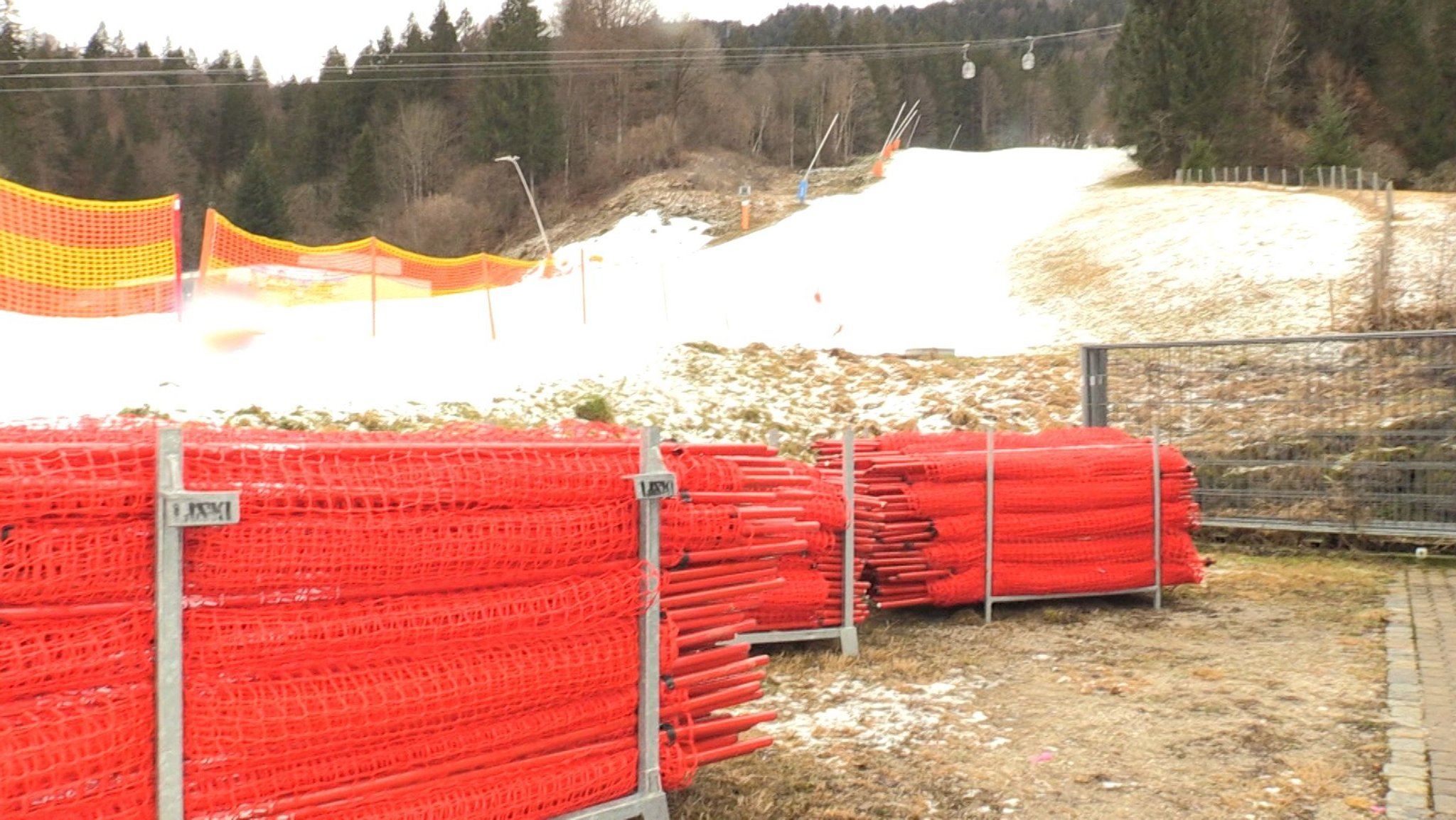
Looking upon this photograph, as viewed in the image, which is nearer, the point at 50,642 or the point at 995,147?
the point at 50,642

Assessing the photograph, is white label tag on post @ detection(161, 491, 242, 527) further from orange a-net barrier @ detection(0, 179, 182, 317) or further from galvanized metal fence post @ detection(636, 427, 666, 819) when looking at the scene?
orange a-net barrier @ detection(0, 179, 182, 317)

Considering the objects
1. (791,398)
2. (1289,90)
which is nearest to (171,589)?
(791,398)

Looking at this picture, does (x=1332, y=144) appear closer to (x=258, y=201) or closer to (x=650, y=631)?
(x=650, y=631)

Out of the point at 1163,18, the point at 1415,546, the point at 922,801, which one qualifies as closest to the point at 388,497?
the point at 922,801

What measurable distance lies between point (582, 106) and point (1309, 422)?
259 ft

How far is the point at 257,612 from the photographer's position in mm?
3678

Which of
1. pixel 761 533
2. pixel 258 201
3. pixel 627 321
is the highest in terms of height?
pixel 258 201

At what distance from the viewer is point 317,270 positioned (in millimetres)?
22141

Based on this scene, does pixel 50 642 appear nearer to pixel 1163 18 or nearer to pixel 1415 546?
pixel 1415 546

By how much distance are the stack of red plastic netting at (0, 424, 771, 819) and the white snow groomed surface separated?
10.3 meters

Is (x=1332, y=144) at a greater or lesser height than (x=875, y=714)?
greater

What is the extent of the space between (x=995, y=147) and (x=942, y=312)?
88984 millimetres

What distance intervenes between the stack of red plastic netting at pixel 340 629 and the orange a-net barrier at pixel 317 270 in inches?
552

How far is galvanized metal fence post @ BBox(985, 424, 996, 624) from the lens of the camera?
9.22 m
